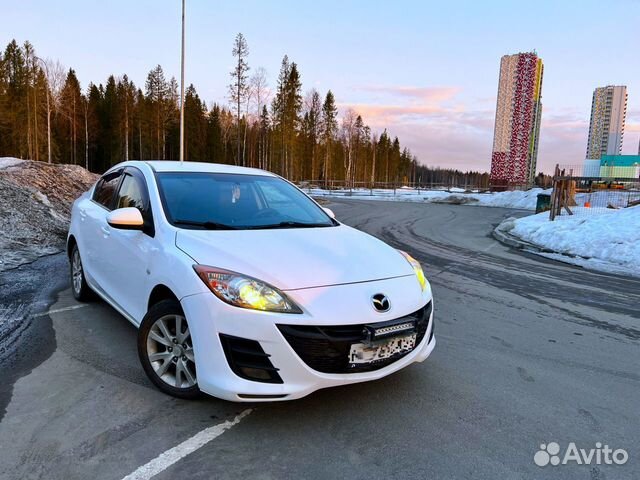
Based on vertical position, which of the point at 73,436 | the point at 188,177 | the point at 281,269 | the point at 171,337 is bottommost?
the point at 73,436

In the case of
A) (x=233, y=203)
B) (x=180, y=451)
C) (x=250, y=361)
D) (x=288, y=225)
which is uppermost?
(x=233, y=203)

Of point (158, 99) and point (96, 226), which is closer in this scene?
point (96, 226)

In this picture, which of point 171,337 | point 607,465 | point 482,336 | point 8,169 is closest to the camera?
point 607,465

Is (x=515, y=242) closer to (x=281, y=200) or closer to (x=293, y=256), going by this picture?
(x=281, y=200)

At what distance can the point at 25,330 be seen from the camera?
4277 mm

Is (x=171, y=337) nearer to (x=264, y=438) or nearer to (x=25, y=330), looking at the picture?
(x=264, y=438)

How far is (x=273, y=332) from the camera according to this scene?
2562 millimetres

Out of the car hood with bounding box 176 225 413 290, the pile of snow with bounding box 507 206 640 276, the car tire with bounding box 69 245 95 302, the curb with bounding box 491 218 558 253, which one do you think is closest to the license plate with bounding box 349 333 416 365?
the car hood with bounding box 176 225 413 290

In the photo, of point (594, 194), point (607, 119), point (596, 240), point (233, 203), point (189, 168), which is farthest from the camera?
point (607, 119)

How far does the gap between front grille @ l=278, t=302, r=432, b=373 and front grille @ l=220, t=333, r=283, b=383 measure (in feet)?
0.59

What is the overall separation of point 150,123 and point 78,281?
61.2 m

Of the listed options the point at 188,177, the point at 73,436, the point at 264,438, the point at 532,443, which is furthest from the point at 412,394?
the point at 188,177

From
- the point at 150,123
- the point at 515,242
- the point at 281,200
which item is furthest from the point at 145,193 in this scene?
the point at 150,123

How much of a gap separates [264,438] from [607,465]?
76.6 inches
